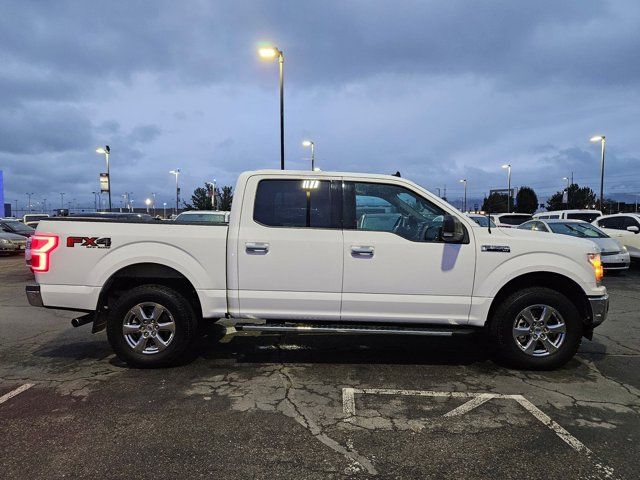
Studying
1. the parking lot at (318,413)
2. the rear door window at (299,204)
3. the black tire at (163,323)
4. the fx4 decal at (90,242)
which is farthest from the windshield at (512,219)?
the fx4 decal at (90,242)

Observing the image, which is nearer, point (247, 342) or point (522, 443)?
point (522, 443)

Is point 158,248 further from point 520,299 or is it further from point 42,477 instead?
point 520,299

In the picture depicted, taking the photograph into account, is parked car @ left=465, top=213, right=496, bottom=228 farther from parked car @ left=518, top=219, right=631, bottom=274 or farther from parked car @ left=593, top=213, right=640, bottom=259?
parked car @ left=593, top=213, right=640, bottom=259

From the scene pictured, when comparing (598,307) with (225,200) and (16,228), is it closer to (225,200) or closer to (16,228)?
(16,228)

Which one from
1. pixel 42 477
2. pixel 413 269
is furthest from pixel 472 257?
pixel 42 477

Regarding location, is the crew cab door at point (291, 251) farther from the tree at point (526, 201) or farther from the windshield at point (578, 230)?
the tree at point (526, 201)

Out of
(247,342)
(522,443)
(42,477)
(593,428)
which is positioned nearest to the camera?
(42,477)

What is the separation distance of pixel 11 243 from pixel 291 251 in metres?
17.4

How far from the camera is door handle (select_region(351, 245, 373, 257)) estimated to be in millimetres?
4734

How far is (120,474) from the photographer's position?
118 inches

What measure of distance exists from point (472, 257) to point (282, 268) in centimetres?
194

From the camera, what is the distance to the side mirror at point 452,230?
4.59m

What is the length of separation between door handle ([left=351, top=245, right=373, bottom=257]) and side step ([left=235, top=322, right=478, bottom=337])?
748mm

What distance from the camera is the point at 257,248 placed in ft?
15.7
